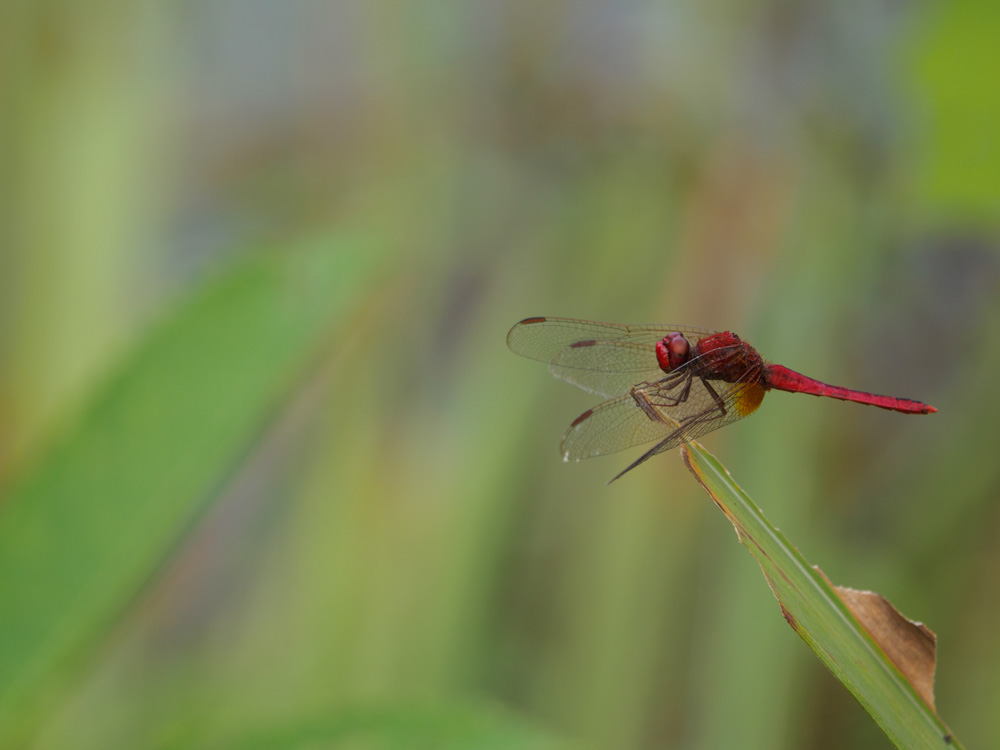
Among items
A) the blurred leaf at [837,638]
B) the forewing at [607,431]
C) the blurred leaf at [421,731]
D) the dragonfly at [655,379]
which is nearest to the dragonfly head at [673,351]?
the dragonfly at [655,379]

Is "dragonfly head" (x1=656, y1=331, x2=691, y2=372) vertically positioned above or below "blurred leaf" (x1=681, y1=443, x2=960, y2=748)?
below

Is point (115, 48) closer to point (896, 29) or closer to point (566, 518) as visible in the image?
point (566, 518)

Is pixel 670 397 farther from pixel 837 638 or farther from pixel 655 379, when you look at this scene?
pixel 837 638

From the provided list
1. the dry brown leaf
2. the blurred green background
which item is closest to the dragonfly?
the blurred green background

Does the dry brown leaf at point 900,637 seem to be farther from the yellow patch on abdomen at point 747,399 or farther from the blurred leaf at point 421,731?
the yellow patch on abdomen at point 747,399

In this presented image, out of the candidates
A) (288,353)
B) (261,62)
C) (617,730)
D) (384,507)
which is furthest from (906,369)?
(261,62)

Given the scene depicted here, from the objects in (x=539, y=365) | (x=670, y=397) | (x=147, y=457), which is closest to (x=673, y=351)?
(x=670, y=397)

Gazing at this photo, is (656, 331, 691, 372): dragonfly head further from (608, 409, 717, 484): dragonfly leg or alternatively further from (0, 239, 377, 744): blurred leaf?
(0, 239, 377, 744): blurred leaf
